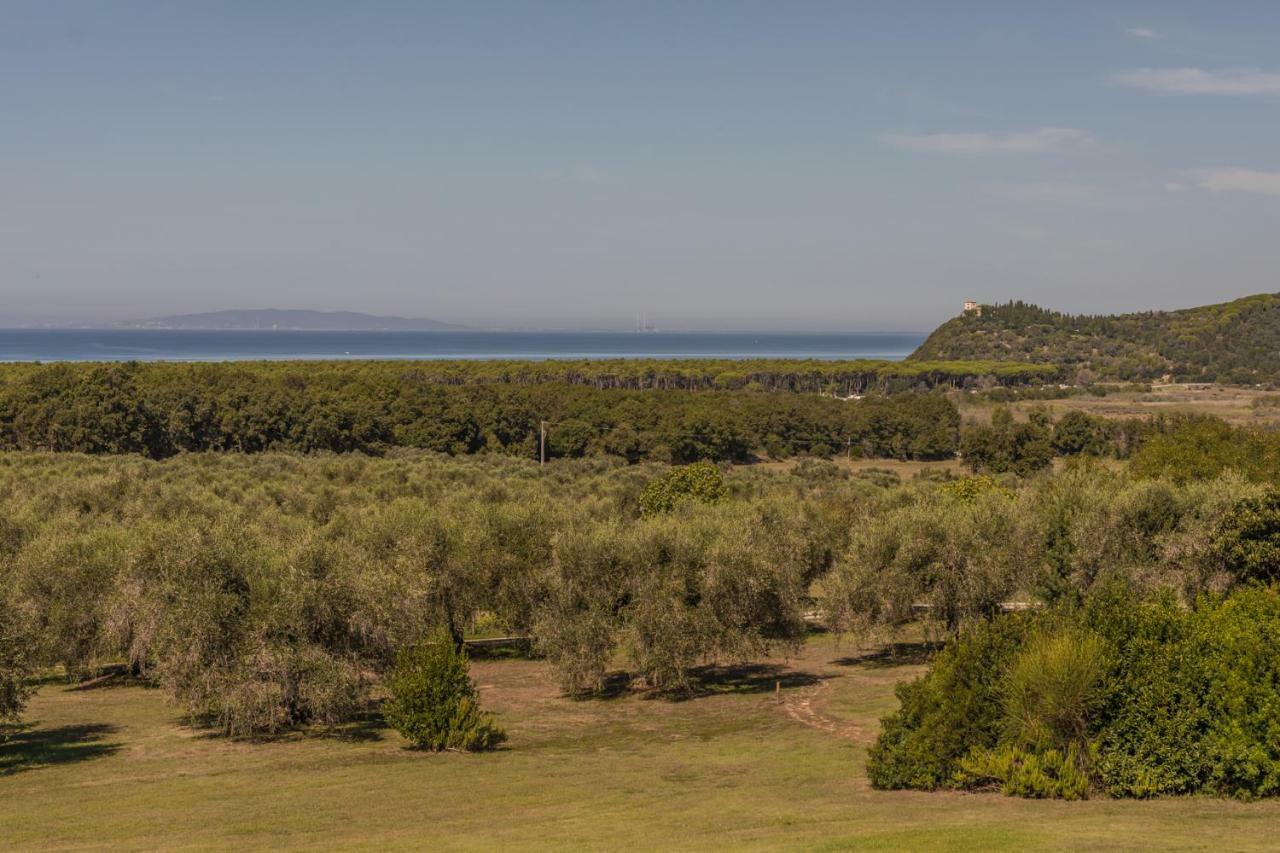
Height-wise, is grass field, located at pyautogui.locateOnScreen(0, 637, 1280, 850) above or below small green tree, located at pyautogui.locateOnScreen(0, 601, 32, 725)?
below

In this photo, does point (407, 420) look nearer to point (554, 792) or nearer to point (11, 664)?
point (11, 664)

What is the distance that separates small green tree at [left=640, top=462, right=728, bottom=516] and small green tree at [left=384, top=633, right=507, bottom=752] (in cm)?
3307

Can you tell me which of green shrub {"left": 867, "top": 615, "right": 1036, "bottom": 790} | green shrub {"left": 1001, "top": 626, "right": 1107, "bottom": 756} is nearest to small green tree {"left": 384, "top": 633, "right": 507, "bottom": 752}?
green shrub {"left": 867, "top": 615, "right": 1036, "bottom": 790}

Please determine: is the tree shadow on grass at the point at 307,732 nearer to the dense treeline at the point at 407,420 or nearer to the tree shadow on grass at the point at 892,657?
the tree shadow on grass at the point at 892,657

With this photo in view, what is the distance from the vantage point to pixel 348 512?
56.6 meters

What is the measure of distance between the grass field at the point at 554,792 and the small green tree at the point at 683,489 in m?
25.4

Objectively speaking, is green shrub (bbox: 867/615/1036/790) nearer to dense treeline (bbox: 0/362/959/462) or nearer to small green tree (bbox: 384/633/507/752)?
small green tree (bbox: 384/633/507/752)

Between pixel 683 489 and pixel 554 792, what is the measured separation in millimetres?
40871

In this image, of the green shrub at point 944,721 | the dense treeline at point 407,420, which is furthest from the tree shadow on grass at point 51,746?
the dense treeline at point 407,420

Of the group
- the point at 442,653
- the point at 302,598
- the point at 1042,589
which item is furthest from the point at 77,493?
the point at 1042,589

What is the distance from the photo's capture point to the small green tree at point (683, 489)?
68.1 meters

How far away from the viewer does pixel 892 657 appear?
50844 mm

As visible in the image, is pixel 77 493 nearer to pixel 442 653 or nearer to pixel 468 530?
pixel 468 530

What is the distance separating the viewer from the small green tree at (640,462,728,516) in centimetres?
6806
